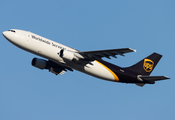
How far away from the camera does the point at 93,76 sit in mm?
37656

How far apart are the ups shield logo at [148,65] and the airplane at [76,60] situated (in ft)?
2.25

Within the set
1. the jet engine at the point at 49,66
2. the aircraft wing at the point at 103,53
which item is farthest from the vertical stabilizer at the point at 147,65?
the jet engine at the point at 49,66

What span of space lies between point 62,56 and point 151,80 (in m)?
14.4

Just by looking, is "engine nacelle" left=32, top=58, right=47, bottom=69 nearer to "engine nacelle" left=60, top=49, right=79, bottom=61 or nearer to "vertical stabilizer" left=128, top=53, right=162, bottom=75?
"engine nacelle" left=60, top=49, right=79, bottom=61

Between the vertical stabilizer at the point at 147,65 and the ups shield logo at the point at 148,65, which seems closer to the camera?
the vertical stabilizer at the point at 147,65

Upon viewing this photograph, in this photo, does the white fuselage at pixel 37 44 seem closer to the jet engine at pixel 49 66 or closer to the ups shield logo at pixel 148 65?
the jet engine at pixel 49 66

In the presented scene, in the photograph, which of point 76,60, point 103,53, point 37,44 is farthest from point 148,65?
point 37,44

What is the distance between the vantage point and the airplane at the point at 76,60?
33812 mm

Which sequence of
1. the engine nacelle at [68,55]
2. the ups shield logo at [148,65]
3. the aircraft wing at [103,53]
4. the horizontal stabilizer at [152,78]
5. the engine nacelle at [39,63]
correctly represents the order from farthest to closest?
the ups shield logo at [148,65] < the engine nacelle at [39,63] < the horizontal stabilizer at [152,78] < the engine nacelle at [68,55] < the aircraft wing at [103,53]

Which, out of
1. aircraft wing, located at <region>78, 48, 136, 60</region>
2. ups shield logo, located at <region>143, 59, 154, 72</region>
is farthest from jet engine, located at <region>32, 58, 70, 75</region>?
ups shield logo, located at <region>143, 59, 154, 72</region>

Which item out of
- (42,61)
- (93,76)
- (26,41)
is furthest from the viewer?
(42,61)

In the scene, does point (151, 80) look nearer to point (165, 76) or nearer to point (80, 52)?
point (165, 76)

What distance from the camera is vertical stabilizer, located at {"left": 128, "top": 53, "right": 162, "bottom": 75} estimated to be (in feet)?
136

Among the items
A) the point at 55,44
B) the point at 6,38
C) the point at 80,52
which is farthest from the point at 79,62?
the point at 6,38
